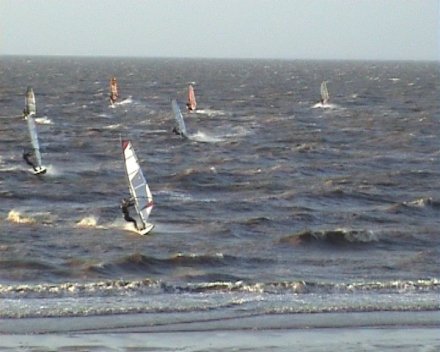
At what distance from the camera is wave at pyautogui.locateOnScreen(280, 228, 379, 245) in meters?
29.9

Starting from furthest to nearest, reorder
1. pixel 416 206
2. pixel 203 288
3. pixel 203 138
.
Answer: pixel 203 138 < pixel 416 206 < pixel 203 288

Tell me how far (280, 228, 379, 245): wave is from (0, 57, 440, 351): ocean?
73 millimetres

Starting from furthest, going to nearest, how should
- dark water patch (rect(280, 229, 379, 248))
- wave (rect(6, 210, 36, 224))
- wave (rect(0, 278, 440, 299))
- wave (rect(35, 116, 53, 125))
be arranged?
wave (rect(35, 116, 53, 125)) < wave (rect(6, 210, 36, 224)) < dark water patch (rect(280, 229, 379, 248)) < wave (rect(0, 278, 440, 299))

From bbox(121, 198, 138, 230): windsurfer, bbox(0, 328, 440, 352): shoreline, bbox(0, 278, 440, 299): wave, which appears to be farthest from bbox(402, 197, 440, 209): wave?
bbox(0, 328, 440, 352): shoreline

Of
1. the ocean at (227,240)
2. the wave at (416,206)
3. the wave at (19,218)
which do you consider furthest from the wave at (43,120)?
the wave at (416,206)

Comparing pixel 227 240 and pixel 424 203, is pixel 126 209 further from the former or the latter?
pixel 424 203

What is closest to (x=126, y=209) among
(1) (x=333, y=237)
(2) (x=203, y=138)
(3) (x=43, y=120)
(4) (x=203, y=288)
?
(1) (x=333, y=237)

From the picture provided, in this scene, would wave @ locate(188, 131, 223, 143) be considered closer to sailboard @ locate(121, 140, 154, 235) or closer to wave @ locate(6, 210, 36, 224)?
wave @ locate(6, 210, 36, 224)

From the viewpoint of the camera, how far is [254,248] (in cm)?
2870

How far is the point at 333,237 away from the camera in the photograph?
30.4 m

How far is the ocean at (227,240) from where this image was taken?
1820 centimetres

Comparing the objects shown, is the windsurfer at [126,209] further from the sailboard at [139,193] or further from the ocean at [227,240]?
the ocean at [227,240]

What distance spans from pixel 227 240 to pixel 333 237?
260 centimetres

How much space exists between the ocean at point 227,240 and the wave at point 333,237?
0.07 metres
